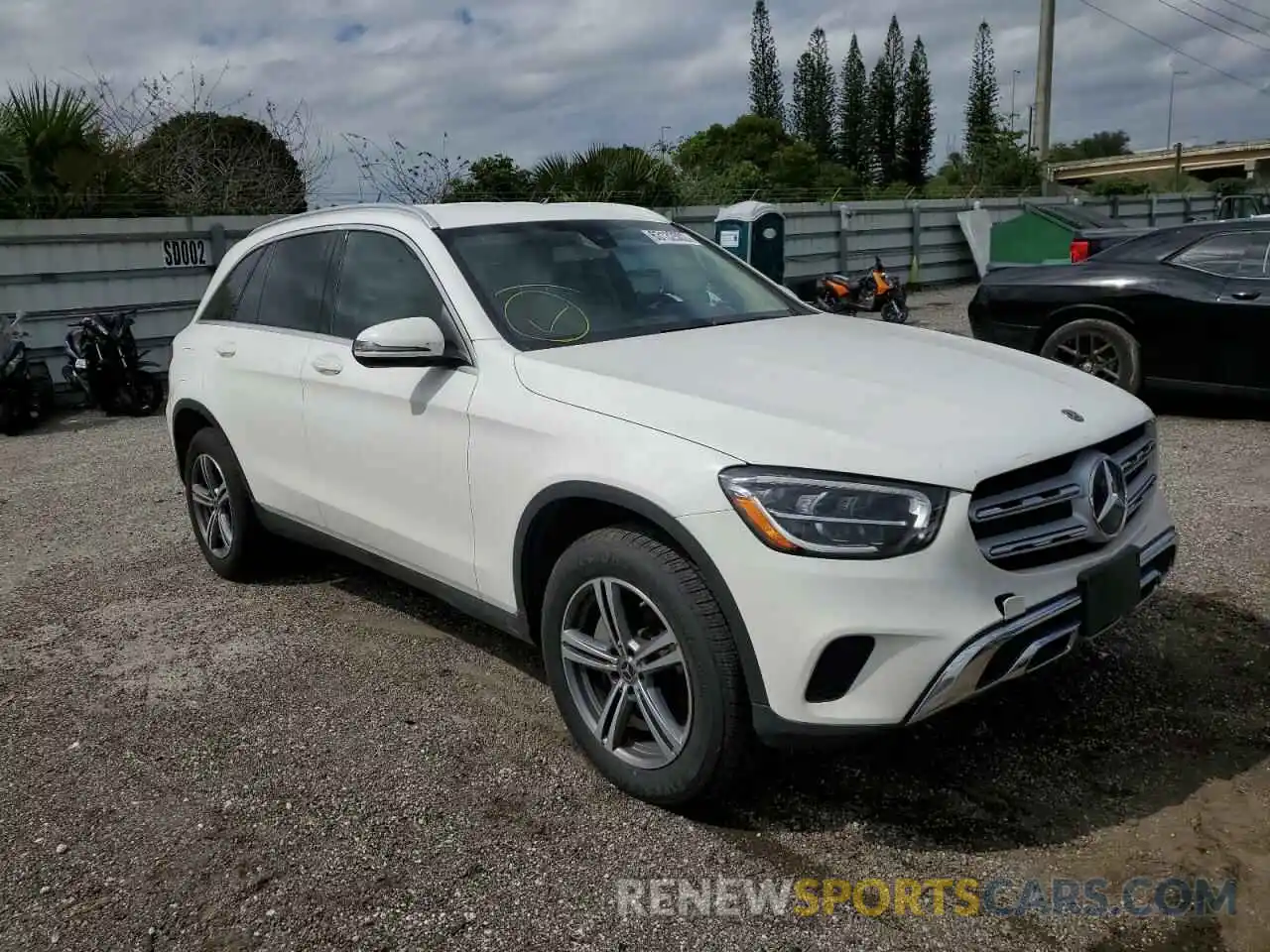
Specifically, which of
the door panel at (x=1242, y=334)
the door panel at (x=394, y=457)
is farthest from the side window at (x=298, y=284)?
the door panel at (x=1242, y=334)

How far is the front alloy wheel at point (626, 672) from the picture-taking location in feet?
10.1

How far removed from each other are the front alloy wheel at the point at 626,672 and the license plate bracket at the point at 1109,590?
3.44 feet

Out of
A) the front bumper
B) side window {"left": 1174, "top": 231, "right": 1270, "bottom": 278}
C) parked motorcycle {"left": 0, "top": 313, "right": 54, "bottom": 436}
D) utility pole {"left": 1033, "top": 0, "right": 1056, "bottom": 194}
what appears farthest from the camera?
utility pole {"left": 1033, "top": 0, "right": 1056, "bottom": 194}

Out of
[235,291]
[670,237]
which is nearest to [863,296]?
[670,237]

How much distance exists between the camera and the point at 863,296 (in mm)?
14383

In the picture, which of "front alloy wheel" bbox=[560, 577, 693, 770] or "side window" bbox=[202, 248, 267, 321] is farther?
"side window" bbox=[202, 248, 267, 321]

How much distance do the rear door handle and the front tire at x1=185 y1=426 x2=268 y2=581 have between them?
3.16 ft

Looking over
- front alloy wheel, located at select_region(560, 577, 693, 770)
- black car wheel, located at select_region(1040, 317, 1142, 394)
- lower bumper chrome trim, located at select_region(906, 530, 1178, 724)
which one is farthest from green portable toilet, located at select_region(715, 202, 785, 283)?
lower bumper chrome trim, located at select_region(906, 530, 1178, 724)

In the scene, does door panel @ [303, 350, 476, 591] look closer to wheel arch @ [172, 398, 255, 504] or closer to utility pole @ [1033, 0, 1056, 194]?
wheel arch @ [172, 398, 255, 504]

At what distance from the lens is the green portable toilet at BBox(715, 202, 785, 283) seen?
45.9 feet

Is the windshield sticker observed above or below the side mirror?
above

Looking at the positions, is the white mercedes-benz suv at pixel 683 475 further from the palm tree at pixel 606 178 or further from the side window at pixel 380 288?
the palm tree at pixel 606 178

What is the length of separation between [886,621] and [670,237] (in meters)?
2.39

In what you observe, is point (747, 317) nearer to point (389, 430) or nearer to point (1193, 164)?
point (389, 430)
